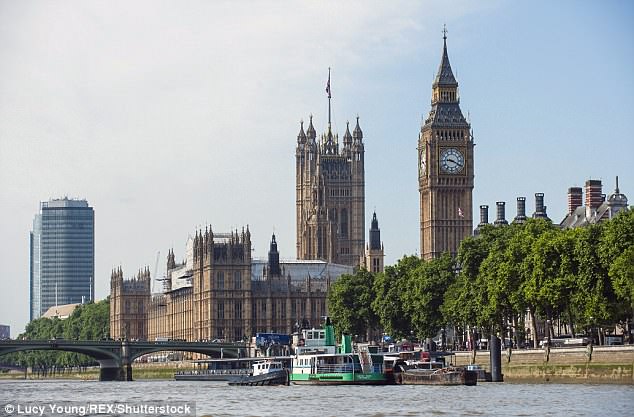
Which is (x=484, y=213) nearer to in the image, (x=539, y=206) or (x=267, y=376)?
(x=539, y=206)

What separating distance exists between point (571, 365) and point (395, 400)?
69.6 ft

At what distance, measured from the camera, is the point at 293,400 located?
105938mm

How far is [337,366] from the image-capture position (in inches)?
5212

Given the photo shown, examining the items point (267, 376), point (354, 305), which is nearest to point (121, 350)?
point (354, 305)

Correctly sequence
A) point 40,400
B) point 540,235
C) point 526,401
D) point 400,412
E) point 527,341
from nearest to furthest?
point 400,412
point 526,401
point 40,400
point 540,235
point 527,341

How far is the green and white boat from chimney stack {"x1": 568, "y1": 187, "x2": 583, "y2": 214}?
43047mm

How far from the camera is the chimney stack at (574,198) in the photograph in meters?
180

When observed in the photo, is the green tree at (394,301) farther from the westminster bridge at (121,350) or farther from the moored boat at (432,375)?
the moored boat at (432,375)

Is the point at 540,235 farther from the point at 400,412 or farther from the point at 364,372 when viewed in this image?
the point at 400,412

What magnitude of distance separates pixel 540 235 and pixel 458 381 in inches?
759

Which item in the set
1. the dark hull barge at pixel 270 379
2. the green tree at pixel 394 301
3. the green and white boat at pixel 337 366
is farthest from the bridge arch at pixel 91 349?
the green and white boat at pixel 337 366

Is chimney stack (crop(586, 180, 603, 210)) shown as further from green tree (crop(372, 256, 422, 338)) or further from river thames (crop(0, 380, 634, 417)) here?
river thames (crop(0, 380, 634, 417))

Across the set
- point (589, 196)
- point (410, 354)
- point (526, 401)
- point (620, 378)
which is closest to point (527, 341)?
point (589, 196)

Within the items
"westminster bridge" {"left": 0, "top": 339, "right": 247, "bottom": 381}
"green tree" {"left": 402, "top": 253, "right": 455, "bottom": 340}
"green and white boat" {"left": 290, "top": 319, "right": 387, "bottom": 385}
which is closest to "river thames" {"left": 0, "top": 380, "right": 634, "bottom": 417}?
"green and white boat" {"left": 290, "top": 319, "right": 387, "bottom": 385}
